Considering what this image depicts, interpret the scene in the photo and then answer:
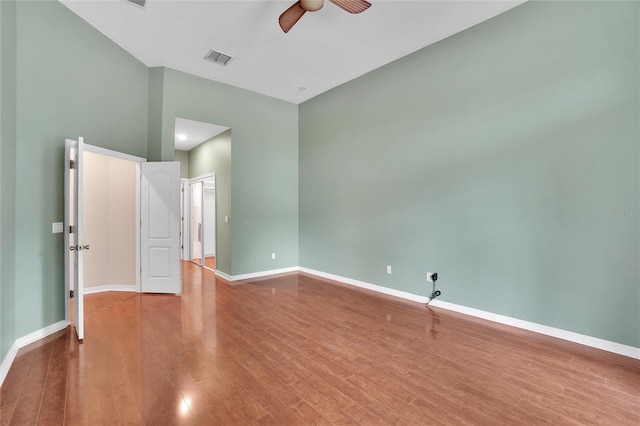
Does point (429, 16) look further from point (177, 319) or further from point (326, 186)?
point (177, 319)

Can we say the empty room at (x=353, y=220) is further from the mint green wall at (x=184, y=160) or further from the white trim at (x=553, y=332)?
the mint green wall at (x=184, y=160)

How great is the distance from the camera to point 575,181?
2.86 meters

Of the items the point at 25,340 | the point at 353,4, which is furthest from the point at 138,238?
the point at 353,4

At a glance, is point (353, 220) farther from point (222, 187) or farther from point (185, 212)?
point (185, 212)

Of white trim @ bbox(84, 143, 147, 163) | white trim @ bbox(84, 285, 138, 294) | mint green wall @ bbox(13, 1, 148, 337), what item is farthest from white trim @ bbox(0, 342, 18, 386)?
white trim @ bbox(84, 143, 147, 163)

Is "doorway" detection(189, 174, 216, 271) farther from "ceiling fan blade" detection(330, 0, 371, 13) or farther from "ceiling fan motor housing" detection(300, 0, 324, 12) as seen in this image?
"ceiling fan blade" detection(330, 0, 371, 13)

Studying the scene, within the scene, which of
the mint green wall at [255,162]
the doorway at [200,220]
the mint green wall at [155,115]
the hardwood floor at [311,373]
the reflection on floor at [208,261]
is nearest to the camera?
the hardwood floor at [311,373]

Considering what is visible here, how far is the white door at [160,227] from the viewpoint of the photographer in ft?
15.0

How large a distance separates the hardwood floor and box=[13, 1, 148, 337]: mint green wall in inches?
23.0

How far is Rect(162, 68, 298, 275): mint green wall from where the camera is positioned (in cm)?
495

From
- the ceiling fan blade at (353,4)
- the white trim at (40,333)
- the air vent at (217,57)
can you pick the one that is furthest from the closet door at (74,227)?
the ceiling fan blade at (353,4)

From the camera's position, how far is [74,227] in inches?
124

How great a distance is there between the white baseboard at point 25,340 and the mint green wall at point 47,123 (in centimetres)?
5

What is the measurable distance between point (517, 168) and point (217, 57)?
440 cm
